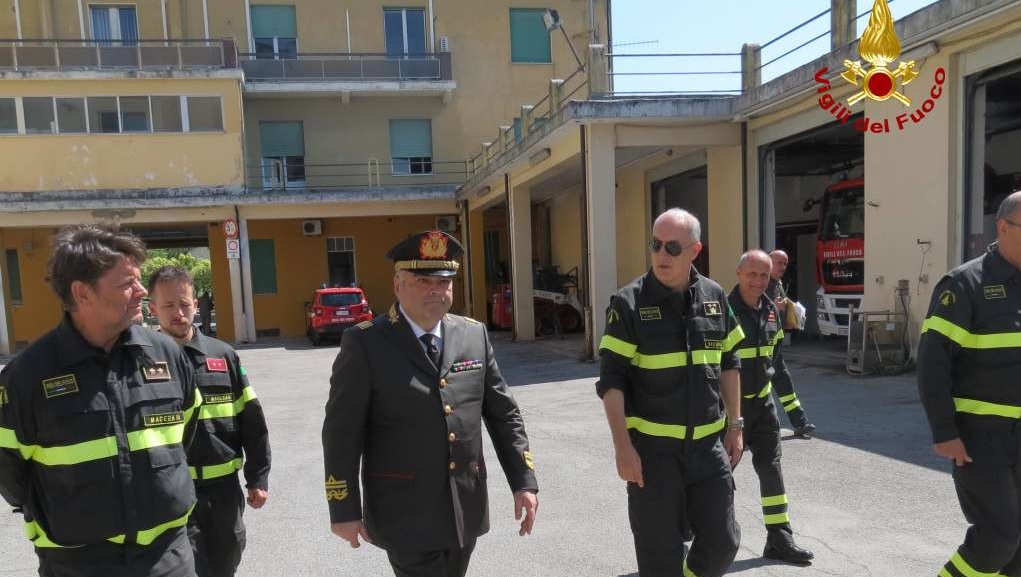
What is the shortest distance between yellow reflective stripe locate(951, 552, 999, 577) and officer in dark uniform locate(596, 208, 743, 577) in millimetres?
975

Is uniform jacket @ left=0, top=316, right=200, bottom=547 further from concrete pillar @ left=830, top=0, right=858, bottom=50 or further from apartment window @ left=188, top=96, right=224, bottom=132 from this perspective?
apartment window @ left=188, top=96, right=224, bottom=132

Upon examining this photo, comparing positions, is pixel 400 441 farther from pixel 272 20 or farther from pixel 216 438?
pixel 272 20

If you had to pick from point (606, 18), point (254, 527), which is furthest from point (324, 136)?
point (254, 527)

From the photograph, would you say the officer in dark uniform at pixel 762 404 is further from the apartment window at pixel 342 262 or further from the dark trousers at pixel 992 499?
the apartment window at pixel 342 262

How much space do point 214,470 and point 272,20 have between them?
23828 millimetres

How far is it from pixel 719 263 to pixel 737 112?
3.20 m

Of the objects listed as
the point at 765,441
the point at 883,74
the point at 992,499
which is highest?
the point at 883,74

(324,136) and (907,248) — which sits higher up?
(324,136)

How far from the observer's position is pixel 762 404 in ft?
13.6

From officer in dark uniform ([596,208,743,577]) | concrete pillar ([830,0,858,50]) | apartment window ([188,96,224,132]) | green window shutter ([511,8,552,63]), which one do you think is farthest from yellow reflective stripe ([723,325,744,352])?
green window shutter ([511,8,552,63])

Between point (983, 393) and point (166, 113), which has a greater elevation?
point (166, 113)

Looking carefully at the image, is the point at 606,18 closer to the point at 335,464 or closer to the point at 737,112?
the point at 737,112

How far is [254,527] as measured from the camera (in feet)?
16.1

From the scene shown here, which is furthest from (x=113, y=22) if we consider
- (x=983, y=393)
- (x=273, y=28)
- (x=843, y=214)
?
(x=983, y=393)
